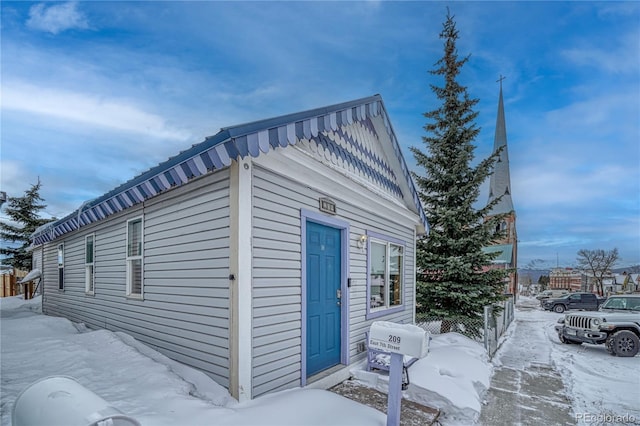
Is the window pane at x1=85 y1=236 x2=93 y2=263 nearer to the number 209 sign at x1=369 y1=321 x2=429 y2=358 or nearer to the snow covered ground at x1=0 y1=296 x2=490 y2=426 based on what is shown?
the snow covered ground at x1=0 y1=296 x2=490 y2=426

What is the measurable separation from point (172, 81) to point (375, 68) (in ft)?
21.3

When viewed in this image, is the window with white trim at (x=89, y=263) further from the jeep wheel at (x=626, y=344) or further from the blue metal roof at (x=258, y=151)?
the jeep wheel at (x=626, y=344)

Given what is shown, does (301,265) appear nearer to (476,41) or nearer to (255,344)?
(255,344)

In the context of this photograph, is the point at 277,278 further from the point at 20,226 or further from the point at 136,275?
the point at 20,226

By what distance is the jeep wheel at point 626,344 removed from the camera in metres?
7.48

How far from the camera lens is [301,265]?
3.84 metres

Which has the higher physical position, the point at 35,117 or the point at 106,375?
the point at 35,117

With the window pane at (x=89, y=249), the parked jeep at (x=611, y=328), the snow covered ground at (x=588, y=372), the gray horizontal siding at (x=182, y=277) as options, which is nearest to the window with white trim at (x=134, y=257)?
the gray horizontal siding at (x=182, y=277)

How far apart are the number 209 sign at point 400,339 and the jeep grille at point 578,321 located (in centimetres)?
841

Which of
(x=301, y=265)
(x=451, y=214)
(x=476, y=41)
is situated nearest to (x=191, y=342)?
(x=301, y=265)

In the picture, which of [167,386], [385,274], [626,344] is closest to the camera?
[167,386]

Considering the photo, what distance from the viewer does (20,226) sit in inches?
774

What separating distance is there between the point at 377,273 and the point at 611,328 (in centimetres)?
666

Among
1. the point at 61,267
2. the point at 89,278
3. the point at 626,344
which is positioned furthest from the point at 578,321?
the point at 61,267
